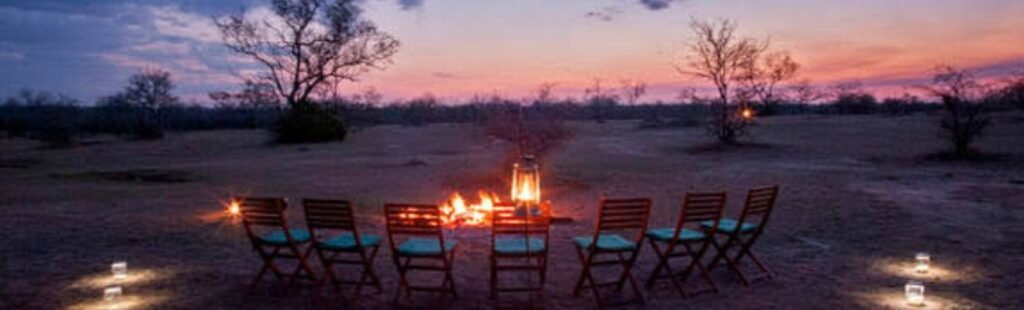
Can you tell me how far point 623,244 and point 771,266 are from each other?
2329 mm

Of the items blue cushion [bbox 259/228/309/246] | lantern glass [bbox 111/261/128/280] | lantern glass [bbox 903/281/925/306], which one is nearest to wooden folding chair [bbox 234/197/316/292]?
blue cushion [bbox 259/228/309/246]

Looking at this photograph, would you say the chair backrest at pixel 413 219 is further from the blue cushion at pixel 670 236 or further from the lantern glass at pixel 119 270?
the lantern glass at pixel 119 270

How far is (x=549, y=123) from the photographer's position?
16734mm

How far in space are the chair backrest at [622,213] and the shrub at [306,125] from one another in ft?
104

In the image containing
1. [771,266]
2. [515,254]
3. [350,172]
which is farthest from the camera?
[350,172]

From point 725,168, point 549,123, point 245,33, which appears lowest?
point 725,168

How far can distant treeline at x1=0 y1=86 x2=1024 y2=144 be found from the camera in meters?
22.4

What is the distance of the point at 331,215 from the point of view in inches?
223

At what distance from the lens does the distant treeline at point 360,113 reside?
22.4 meters

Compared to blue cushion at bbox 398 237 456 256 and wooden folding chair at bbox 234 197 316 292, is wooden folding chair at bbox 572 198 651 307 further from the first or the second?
wooden folding chair at bbox 234 197 316 292

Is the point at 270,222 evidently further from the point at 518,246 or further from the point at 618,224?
the point at 618,224

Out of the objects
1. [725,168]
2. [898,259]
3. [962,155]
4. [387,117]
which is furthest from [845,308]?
[387,117]

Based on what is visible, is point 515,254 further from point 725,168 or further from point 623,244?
point 725,168

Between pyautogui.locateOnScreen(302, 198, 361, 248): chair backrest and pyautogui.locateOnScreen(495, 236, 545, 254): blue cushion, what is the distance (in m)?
1.17
